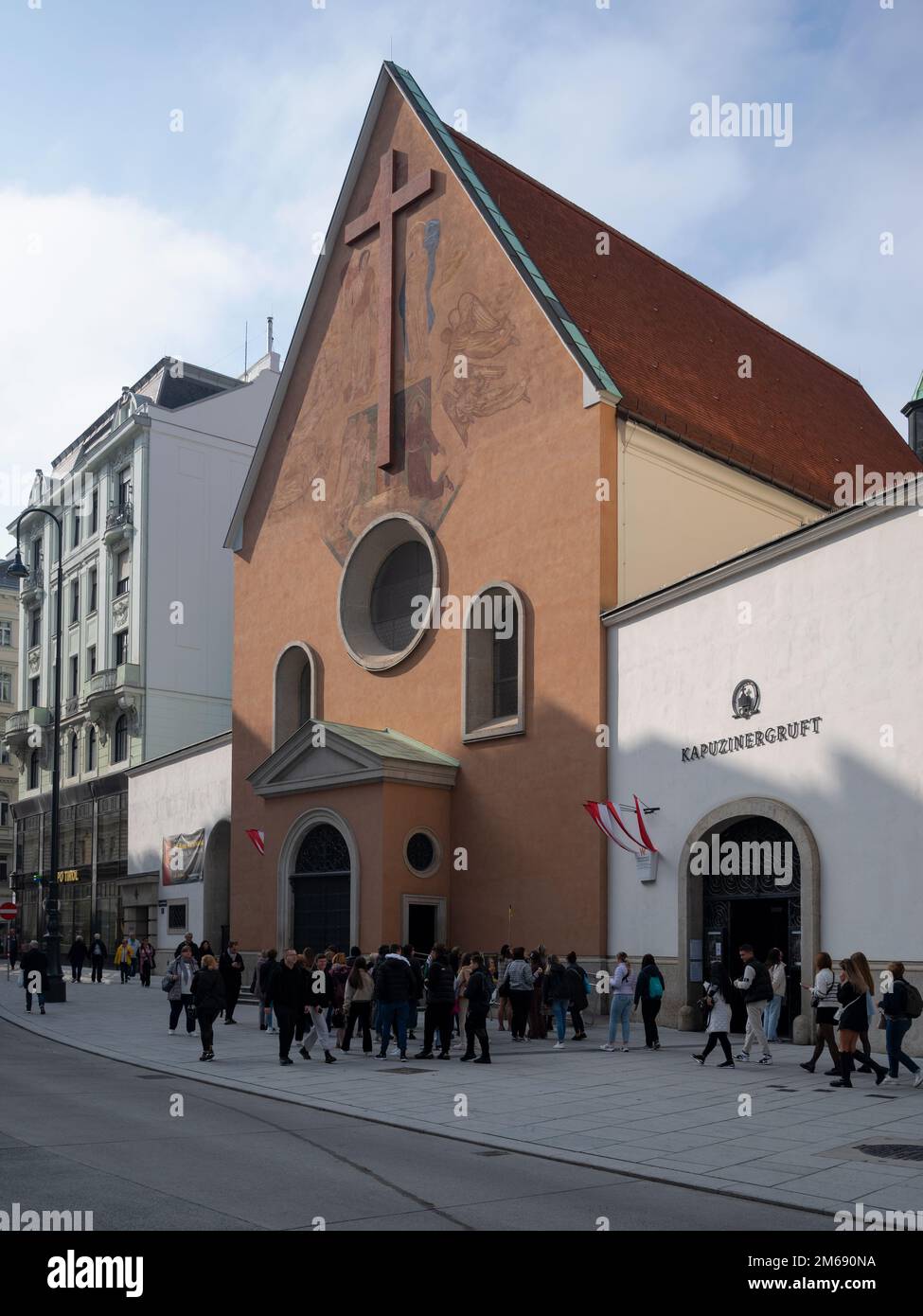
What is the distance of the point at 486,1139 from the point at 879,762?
967 cm

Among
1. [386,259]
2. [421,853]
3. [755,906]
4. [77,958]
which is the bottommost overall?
[77,958]

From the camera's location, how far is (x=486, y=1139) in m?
12.0

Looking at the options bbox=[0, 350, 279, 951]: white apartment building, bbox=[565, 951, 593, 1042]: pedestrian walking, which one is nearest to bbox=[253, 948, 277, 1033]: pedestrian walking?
bbox=[565, 951, 593, 1042]: pedestrian walking

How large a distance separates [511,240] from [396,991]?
56.2 feet

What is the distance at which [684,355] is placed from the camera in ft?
106

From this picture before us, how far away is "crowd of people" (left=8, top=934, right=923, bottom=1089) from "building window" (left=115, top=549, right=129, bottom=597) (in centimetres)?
2872

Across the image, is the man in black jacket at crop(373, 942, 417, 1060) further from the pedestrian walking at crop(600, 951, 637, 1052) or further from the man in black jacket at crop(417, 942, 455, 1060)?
the pedestrian walking at crop(600, 951, 637, 1052)

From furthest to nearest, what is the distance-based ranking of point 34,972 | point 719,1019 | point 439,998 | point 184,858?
1. point 184,858
2. point 34,972
3. point 439,998
4. point 719,1019

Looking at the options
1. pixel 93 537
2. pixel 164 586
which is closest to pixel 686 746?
pixel 164 586

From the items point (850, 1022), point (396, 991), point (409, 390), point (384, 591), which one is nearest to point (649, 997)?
point (396, 991)

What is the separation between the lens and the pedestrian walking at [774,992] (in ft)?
64.4

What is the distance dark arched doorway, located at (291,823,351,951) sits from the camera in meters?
28.5

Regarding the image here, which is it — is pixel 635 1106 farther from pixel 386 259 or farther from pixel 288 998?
pixel 386 259

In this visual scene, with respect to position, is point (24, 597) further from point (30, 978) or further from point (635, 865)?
point (635, 865)
